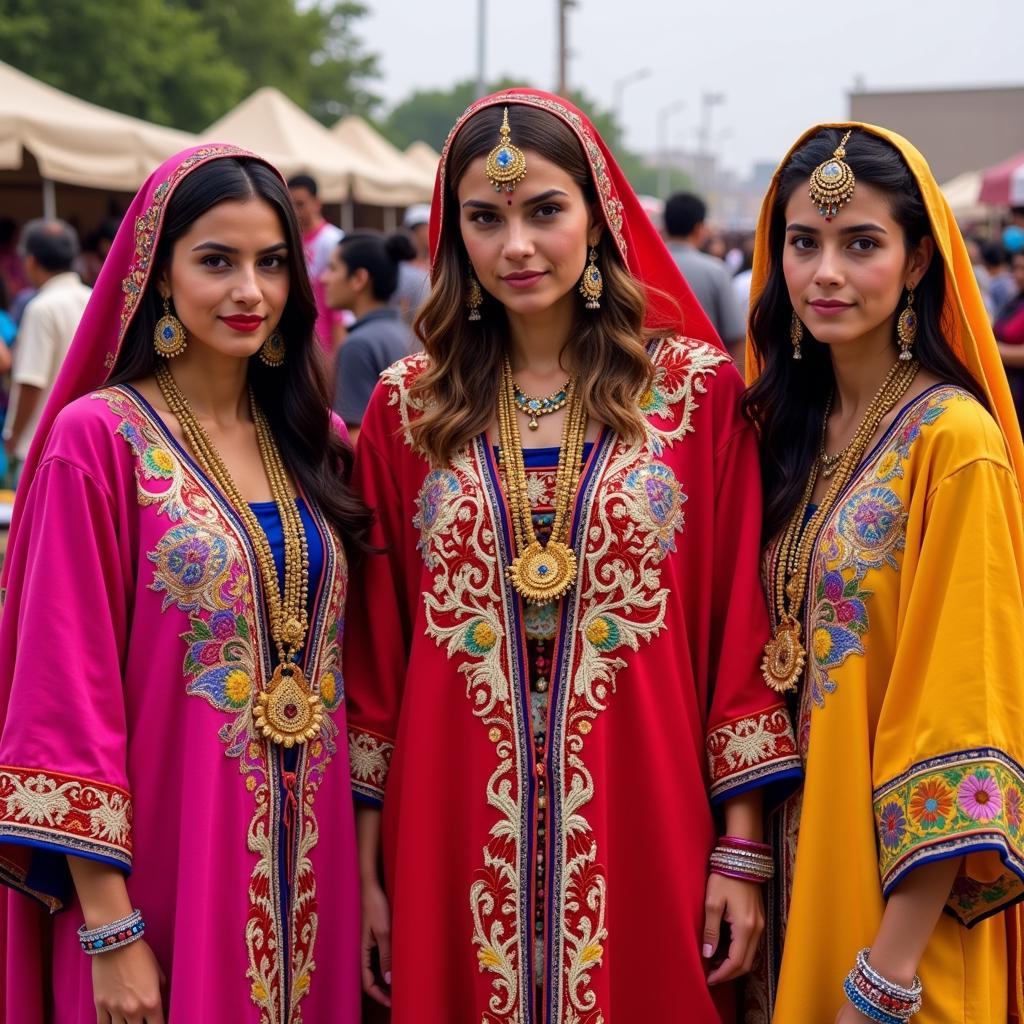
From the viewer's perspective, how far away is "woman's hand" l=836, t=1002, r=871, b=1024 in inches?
89.7

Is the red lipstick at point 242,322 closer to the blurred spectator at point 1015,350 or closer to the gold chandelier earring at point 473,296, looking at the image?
the gold chandelier earring at point 473,296

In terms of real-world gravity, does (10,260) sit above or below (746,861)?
above

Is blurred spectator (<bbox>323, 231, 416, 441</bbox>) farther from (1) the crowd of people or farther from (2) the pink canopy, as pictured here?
(2) the pink canopy

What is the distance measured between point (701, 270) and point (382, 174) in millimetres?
9333

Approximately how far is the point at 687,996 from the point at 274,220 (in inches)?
64.1

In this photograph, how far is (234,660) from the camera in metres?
2.43

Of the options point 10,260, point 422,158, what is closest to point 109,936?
point 10,260

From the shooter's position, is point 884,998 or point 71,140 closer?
point 884,998

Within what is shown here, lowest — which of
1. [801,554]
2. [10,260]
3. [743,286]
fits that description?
[801,554]

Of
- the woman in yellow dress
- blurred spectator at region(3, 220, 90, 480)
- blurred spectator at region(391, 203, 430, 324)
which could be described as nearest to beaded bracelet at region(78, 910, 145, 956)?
the woman in yellow dress

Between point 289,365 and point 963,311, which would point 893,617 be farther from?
point 289,365

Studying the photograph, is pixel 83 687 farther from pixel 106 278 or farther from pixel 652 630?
pixel 652 630

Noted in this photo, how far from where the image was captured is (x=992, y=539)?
7.36ft

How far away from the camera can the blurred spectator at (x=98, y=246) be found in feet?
28.3
